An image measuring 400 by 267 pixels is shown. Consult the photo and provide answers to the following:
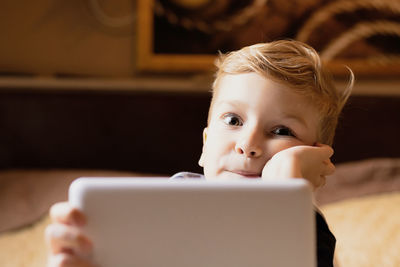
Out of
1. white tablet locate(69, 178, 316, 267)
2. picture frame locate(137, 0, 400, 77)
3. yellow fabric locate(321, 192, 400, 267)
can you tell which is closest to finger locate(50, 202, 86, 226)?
white tablet locate(69, 178, 316, 267)

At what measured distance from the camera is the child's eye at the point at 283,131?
0.79 metres

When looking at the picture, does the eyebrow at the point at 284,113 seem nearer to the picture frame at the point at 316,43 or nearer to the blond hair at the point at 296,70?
the blond hair at the point at 296,70

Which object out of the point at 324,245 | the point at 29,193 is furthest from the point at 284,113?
the point at 29,193

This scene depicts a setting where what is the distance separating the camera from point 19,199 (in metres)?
1.77

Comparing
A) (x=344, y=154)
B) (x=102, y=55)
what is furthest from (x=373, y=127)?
(x=102, y=55)

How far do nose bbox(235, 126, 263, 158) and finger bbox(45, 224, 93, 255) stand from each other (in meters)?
0.29

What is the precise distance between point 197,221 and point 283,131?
1.03 feet

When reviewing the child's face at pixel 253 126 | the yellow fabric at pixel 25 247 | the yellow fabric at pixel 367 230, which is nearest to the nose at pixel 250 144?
the child's face at pixel 253 126

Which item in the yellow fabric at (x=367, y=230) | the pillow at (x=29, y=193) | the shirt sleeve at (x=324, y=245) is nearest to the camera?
the shirt sleeve at (x=324, y=245)

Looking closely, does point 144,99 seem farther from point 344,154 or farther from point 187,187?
point 187,187

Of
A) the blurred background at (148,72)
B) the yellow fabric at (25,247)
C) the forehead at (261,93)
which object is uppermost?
the forehead at (261,93)

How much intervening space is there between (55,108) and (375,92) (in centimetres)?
134

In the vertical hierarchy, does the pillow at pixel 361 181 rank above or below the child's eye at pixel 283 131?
below

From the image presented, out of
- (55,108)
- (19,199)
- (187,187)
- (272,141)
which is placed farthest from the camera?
(55,108)
